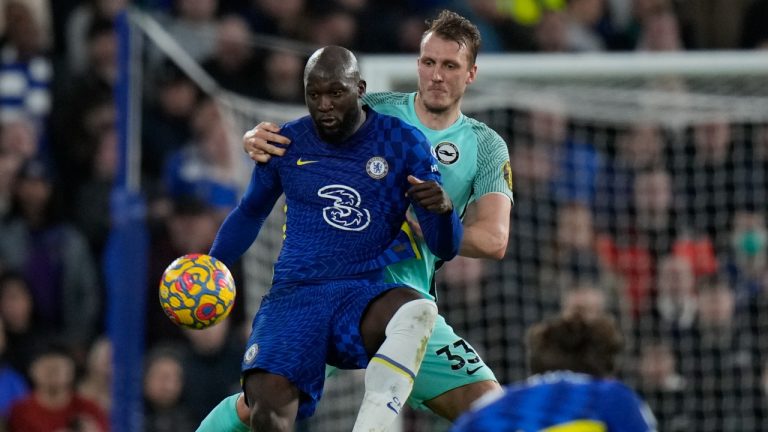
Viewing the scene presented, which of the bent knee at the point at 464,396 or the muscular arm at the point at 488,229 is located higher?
the muscular arm at the point at 488,229

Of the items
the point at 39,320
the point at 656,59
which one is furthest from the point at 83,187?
the point at 656,59

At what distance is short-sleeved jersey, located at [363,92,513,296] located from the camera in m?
6.71

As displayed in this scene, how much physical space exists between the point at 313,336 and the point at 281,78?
640 centimetres

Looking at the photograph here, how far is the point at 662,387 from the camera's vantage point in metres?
11.2

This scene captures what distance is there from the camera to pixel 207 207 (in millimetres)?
11273

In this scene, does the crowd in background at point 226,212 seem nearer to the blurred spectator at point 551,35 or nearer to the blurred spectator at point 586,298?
the blurred spectator at point 586,298

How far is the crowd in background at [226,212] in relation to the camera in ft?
36.1

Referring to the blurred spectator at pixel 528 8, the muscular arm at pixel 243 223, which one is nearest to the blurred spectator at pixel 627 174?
the blurred spectator at pixel 528 8

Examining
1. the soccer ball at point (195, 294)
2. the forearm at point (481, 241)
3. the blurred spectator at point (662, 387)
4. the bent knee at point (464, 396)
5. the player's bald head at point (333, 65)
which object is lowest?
the blurred spectator at point (662, 387)

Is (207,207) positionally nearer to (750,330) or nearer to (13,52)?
(13,52)

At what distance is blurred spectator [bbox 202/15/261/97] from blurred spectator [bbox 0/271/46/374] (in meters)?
2.31

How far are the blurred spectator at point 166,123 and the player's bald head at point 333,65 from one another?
5873mm

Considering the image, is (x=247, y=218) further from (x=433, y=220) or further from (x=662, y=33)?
(x=662, y=33)

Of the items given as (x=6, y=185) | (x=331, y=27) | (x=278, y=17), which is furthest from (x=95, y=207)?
(x=331, y=27)
